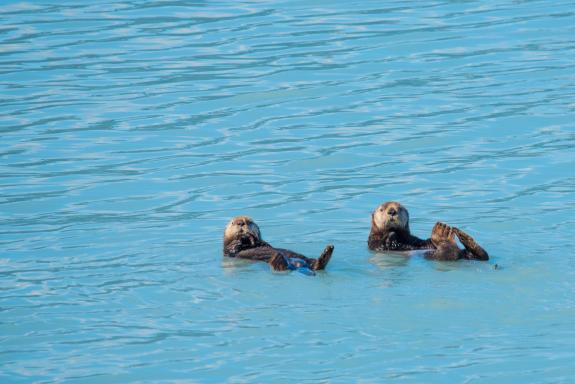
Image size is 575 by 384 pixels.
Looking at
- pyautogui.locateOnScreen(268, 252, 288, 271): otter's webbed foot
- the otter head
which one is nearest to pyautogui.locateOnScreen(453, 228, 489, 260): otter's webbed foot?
pyautogui.locateOnScreen(268, 252, 288, 271): otter's webbed foot

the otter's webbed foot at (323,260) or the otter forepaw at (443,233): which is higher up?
the otter forepaw at (443,233)

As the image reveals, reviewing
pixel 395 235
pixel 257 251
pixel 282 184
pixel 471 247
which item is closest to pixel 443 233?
pixel 471 247

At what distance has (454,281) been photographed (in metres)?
9.84

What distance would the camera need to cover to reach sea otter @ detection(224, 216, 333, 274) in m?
10.2

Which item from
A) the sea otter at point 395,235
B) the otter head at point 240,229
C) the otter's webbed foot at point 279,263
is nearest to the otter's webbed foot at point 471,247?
the sea otter at point 395,235

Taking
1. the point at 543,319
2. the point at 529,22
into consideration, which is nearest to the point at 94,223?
the point at 543,319

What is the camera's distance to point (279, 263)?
33.4 feet

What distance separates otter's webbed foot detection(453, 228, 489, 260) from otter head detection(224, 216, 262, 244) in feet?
5.70

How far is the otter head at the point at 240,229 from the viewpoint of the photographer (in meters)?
11.0

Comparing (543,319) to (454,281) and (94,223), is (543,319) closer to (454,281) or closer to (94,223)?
A: (454,281)

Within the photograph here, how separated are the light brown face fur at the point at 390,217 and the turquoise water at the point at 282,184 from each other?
267mm

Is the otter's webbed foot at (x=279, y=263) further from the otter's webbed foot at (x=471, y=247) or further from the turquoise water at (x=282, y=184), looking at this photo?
the otter's webbed foot at (x=471, y=247)

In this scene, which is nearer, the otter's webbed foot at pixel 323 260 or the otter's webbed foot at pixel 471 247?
the otter's webbed foot at pixel 323 260

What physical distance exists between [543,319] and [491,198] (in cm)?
365
